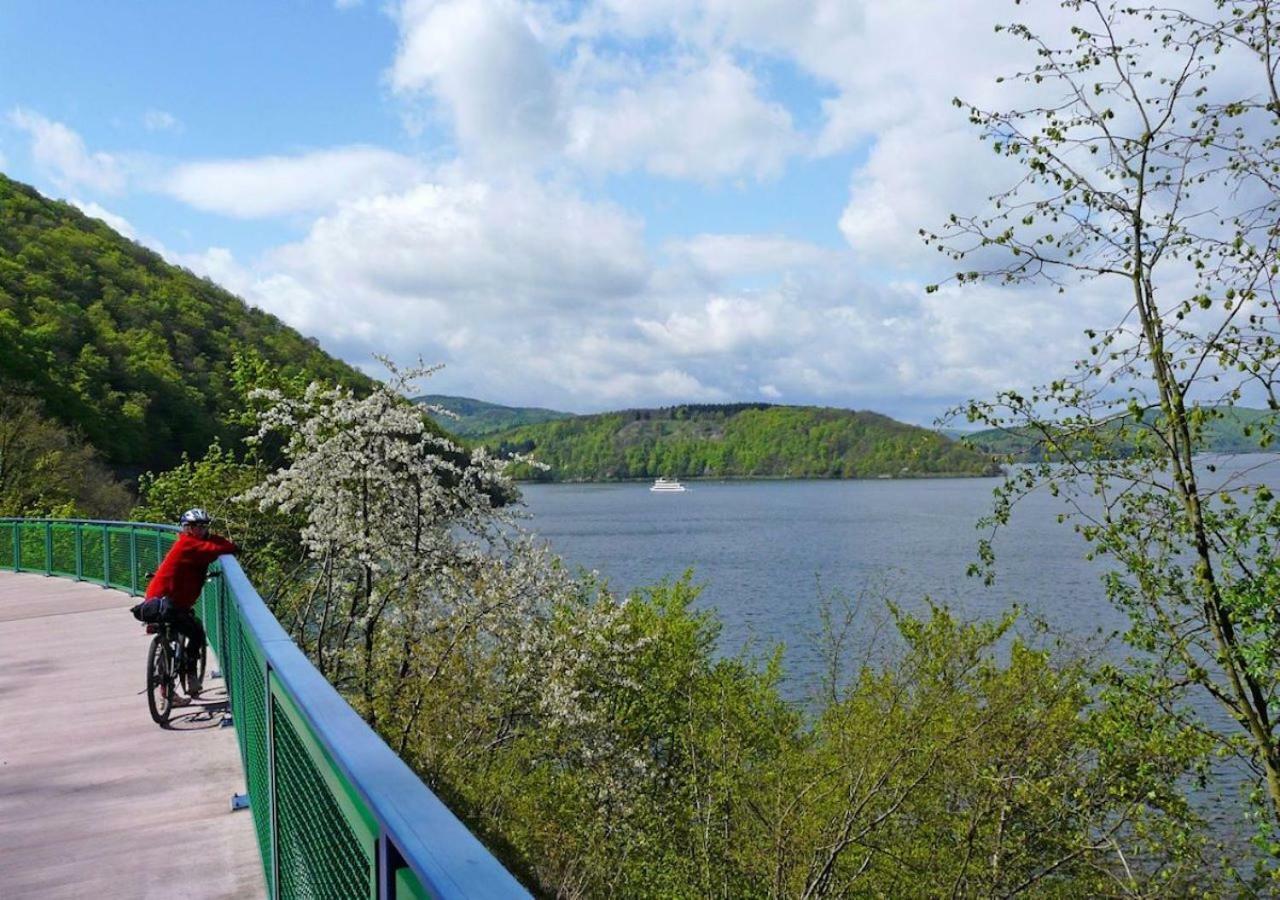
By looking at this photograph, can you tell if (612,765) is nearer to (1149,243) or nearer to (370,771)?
(1149,243)

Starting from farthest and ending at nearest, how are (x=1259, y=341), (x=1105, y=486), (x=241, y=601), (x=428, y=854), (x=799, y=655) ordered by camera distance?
(x=799, y=655) < (x=1105, y=486) < (x=1259, y=341) < (x=241, y=601) < (x=428, y=854)

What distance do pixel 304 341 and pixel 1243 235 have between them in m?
67.6

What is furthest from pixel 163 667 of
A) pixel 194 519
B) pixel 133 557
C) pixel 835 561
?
pixel 835 561

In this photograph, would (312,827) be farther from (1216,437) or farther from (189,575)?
(1216,437)

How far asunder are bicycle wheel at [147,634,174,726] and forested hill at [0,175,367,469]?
4017 cm

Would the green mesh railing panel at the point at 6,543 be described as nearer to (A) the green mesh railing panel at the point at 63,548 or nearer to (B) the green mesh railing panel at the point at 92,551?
(A) the green mesh railing panel at the point at 63,548

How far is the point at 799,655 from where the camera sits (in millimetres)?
28734

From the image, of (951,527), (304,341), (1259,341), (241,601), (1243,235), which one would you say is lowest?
(951,527)

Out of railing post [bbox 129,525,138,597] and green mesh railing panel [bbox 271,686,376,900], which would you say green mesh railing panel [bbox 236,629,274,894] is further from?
railing post [bbox 129,525,138,597]

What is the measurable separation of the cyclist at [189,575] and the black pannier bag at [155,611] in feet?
0.12

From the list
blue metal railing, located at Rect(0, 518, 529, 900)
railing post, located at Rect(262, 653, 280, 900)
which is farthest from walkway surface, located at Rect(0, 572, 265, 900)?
railing post, located at Rect(262, 653, 280, 900)

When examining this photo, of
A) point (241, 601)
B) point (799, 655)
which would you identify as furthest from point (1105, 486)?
point (799, 655)

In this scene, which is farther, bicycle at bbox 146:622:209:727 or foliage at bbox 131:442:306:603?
foliage at bbox 131:442:306:603

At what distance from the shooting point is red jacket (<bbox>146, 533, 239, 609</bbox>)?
7.85 metres
